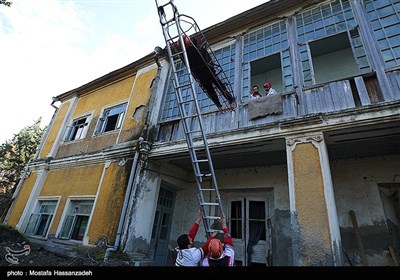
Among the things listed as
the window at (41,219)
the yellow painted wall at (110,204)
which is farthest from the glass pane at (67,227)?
the yellow painted wall at (110,204)

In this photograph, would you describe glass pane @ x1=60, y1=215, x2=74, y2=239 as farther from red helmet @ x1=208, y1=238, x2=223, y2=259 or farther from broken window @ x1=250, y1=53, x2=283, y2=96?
broken window @ x1=250, y1=53, x2=283, y2=96

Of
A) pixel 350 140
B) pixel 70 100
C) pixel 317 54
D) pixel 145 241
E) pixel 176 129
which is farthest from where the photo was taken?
pixel 70 100

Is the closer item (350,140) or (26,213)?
(350,140)

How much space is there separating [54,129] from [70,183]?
388 cm

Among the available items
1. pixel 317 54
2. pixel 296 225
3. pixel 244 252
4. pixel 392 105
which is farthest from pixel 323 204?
pixel 317 54

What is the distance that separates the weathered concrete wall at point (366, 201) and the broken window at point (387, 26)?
7.72ft

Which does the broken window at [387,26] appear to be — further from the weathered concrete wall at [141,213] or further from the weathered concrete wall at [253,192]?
the weathered concrete wall at [141,213]

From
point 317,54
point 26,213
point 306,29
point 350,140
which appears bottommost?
point 26,213

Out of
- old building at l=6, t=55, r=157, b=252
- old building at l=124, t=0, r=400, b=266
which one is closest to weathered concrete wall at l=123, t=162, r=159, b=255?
old building at l=124, t=0, r=400, b=266

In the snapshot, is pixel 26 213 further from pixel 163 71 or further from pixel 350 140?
pixel 350 140

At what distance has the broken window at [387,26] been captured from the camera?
4223 mm

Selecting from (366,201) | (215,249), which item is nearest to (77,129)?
(215,249)

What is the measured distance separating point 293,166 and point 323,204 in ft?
2.75

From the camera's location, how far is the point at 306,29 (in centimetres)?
551
